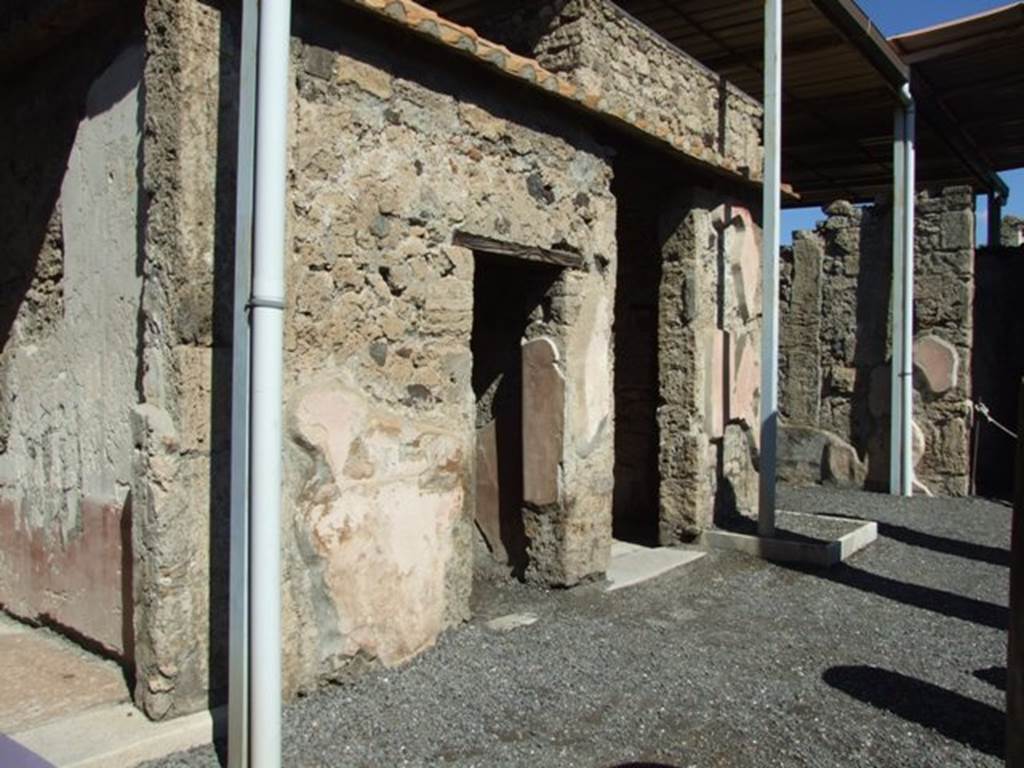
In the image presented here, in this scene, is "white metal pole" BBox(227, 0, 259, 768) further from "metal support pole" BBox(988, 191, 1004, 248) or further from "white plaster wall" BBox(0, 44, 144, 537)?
"metal support pole" BBox(988, 191, 1004, 248)

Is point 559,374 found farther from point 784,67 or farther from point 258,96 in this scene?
point 784,67

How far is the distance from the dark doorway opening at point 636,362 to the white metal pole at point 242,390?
3567 mm

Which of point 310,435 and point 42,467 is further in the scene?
point 42,467

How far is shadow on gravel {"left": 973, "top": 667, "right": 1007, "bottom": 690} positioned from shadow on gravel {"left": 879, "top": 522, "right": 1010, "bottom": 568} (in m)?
2.36

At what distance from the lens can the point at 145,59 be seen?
3010 mm

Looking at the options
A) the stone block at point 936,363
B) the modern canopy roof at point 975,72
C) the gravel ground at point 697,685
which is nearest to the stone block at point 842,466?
the stone block at point 936,363

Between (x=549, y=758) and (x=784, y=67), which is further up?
(x=784, y=67)

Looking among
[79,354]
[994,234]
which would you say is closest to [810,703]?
[79,354]

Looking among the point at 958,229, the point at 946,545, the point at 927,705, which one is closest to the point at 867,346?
the point at 958,229

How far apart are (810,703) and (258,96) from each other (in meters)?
2.86

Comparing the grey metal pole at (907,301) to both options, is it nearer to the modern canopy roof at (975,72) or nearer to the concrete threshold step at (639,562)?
the modern canopy roof at (975,72)

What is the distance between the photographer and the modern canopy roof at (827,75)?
21.9 feet

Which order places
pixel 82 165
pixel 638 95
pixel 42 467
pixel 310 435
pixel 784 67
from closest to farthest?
1. pixel 310 435
2. pixel 82 165
3. pixel 42 467
4. pixel 638 95
5. pixel 784 67

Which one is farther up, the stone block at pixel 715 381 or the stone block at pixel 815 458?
the stone block at pixel 715 381
